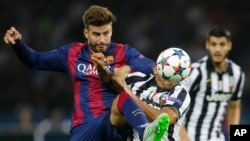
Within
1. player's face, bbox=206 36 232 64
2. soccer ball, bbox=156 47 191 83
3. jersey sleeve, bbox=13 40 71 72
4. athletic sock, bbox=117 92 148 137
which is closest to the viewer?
athletic sock, bbox=117 92 148 137

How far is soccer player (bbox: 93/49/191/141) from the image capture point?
762cm

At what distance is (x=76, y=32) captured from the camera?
52.6 feet

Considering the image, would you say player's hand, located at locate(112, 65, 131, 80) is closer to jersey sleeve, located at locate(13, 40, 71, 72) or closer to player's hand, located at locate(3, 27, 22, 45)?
jersey sleeve, located at locate(13, 40, 71, 72)

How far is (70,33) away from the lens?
1603cm

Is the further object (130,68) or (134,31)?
(134,31)

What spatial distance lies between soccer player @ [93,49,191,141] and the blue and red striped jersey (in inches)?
5.7

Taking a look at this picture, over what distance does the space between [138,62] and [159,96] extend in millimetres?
363

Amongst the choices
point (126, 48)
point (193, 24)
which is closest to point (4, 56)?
point (193, 24)

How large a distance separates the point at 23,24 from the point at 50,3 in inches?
33.9

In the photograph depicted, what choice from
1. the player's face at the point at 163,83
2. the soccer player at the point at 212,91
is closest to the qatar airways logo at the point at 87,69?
the player's face at the point at 163,83

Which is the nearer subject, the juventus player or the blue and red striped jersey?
the juventus player

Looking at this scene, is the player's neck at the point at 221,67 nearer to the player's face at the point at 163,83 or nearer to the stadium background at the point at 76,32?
the player's face at the point at 163,83

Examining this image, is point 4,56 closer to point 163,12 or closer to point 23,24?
point 23,24

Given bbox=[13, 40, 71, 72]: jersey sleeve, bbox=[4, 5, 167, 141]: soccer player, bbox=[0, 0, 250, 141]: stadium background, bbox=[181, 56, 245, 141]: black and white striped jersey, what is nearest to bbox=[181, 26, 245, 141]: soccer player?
bbox=[181, 56, 245, 141]: black and white striped jersey
